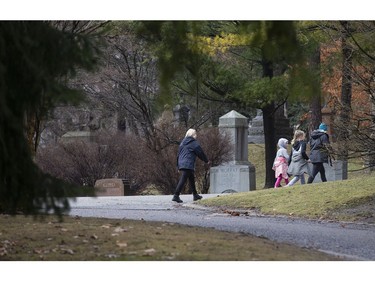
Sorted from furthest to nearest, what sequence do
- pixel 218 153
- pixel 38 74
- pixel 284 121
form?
pixel 284 121
pixel 218 153
pixel 38 74

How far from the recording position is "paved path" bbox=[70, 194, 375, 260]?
10805 millimetres

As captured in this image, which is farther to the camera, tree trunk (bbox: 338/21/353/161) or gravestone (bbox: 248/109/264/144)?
gravestone (bbox: 248/109/264/144)

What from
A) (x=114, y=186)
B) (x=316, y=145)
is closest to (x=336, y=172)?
(x=316, y=145)

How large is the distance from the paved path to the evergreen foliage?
0.65 meters

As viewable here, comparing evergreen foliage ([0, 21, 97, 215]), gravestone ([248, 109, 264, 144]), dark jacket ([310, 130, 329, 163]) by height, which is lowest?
evergreen foliage ([0, 21, 97, 215])

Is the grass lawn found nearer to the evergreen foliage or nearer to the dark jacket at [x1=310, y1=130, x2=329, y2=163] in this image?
the evergreen foliage

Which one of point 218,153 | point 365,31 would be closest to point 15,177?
point 365,31

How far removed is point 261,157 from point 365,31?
22.8 m

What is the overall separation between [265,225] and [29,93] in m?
6.05

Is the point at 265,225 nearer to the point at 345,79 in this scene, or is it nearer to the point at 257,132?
the point at 345,79

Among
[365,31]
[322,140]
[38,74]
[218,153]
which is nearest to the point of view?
[38,74]

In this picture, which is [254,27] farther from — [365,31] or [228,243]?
[365,31]

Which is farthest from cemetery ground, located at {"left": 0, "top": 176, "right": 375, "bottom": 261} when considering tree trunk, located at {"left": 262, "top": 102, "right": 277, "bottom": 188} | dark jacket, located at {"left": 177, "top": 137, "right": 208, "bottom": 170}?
tree trunk, located at {"left": 262, "top": 102, "right": 277, "bottom": 188}

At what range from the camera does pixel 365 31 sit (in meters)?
15.8
